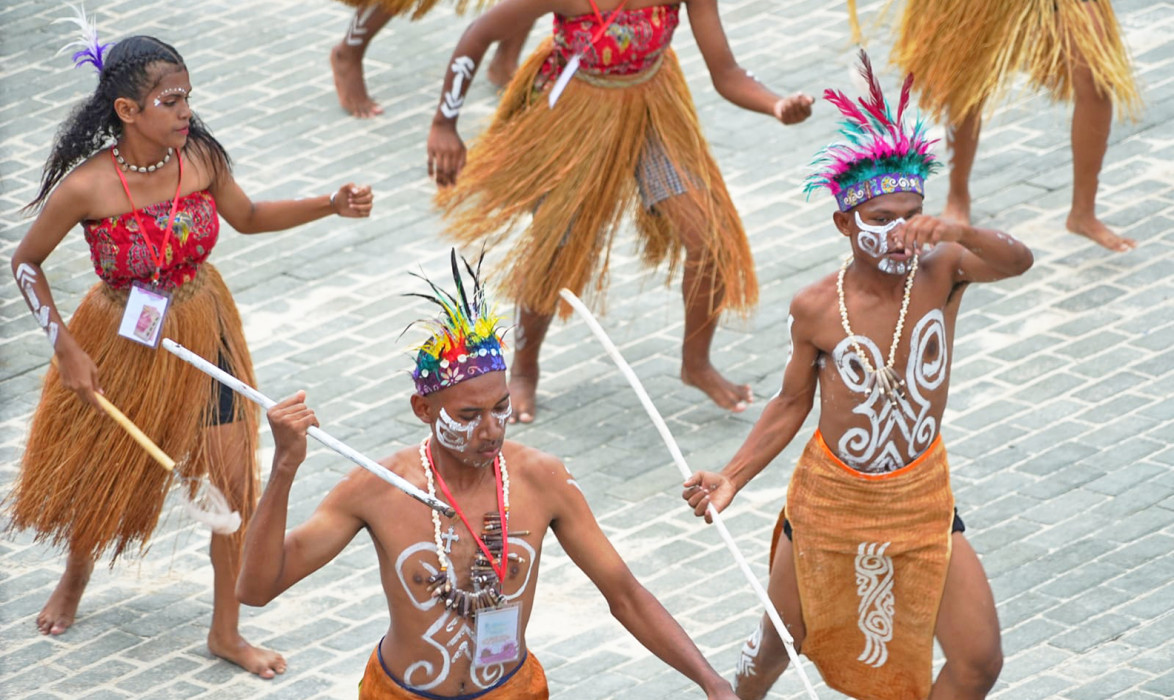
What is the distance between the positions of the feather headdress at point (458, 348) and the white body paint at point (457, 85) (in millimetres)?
2832

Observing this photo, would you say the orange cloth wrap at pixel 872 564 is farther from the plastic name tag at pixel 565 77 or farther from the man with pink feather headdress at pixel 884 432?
the plastic name tag at pixel 565 77

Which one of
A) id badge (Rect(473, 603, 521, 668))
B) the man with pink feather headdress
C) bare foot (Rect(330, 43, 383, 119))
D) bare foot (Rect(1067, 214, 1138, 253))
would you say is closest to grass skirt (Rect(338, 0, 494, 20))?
bare foot (Rect(330, 43, 383, 119))

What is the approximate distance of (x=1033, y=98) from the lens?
400 inches

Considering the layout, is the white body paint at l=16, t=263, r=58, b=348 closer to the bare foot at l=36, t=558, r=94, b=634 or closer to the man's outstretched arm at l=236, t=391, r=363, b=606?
the bare foot at l=36, t=558, r=94, b=634

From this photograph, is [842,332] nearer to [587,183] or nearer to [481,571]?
[481,571]

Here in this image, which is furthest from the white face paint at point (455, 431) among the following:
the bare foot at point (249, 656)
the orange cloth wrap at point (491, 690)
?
the bare foot at point (249, 656)

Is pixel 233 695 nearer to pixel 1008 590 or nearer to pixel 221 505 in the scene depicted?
pixel 221 505

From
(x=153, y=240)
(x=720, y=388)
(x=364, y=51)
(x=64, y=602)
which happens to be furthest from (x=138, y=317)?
(x=364, y=51)

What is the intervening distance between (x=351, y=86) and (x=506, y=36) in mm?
3040

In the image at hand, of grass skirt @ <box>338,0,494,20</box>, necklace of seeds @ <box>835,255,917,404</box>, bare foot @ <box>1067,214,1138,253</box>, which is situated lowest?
bare foot @ <box>1067,214,1138,253</box>

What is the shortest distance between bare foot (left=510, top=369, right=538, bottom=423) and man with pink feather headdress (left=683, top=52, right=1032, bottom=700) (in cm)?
246

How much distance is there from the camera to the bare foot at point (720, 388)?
7.70 metres

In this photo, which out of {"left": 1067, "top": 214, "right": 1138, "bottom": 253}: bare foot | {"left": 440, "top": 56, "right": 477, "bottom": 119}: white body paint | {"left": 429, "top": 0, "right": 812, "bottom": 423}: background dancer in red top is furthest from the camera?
{"left": 1067, "top": 214, "right": 1138, "bottom": 253}: bare foot

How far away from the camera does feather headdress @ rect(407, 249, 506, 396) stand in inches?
179
